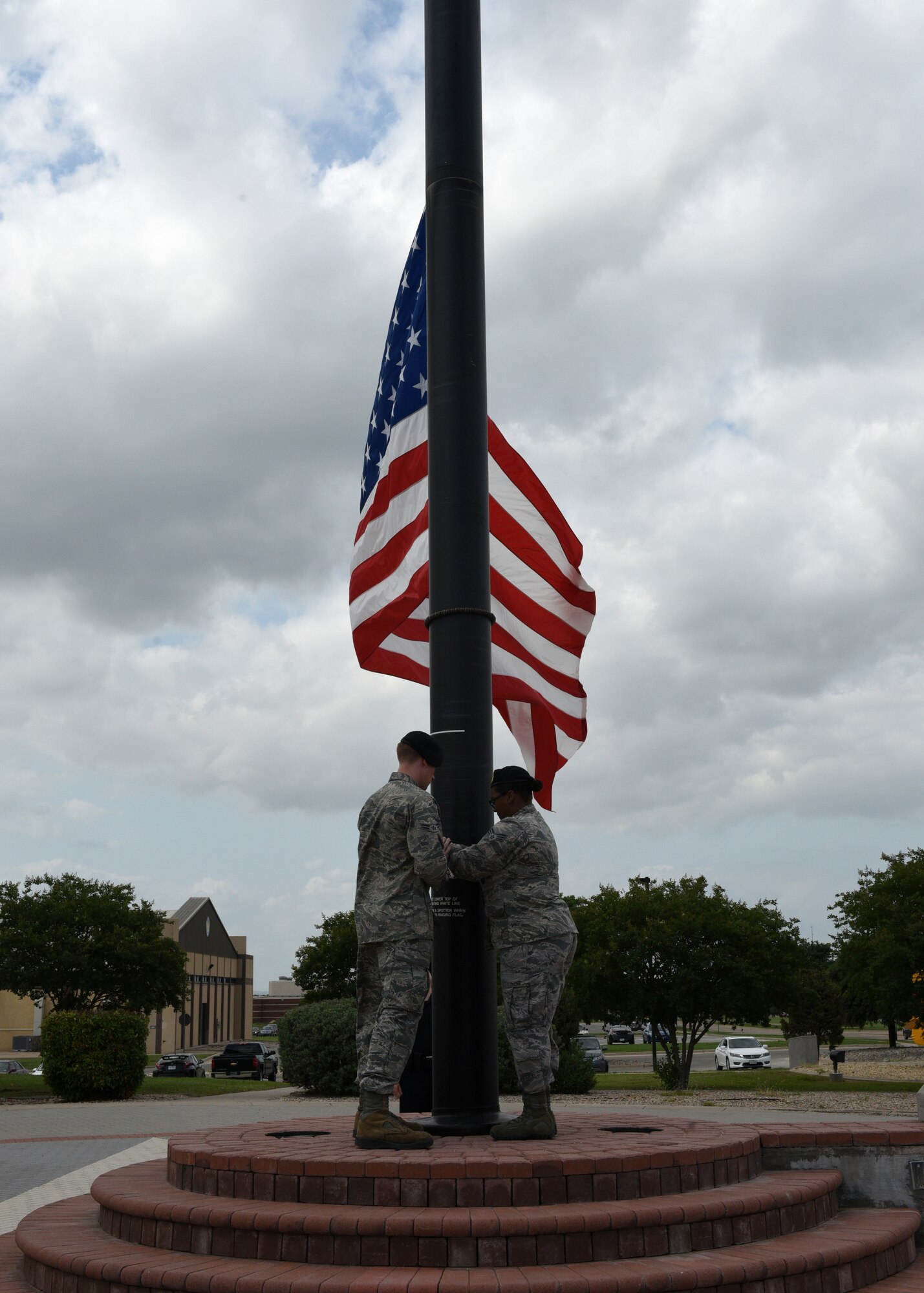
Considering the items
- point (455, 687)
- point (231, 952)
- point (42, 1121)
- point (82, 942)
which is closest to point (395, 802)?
point (455, 687)

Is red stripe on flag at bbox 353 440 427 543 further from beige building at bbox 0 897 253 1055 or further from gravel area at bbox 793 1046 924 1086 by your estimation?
beige building at bbox 0 897 253 1055

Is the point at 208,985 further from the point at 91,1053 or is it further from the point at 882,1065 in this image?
the point at 91,1053

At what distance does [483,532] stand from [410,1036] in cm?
301

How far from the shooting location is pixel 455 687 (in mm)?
6637

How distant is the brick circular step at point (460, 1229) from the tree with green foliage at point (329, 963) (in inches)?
1377

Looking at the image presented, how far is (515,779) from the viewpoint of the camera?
241 inches

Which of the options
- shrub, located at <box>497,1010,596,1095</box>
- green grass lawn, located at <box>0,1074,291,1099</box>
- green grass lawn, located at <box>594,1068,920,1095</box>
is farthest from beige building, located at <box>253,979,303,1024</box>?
shrub, located at <box>497,1010,596,1095</box>

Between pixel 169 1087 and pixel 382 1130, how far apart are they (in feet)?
80.4

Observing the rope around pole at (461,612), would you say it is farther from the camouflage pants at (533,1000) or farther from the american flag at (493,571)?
the camouflage pants at (533,1000)

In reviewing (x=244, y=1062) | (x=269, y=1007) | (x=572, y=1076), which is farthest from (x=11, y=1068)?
(x=269, y=1007)

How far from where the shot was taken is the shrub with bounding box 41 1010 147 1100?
72.6 ft

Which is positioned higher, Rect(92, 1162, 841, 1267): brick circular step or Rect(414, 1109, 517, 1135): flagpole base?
Rect(414, 1109, 517, 1135): flagpole base

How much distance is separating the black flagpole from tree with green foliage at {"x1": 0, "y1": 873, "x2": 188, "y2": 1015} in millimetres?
24675

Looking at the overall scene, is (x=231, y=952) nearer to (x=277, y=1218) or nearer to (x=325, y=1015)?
(x=325, y=1015)
